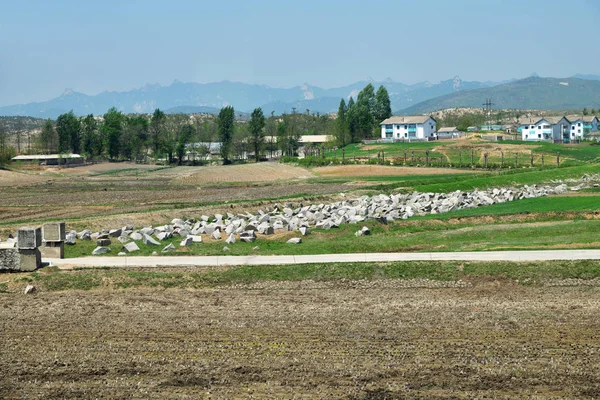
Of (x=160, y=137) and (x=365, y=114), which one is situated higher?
(x=365, y=114)

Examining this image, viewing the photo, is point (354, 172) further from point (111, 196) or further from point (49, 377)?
point (49, 377)

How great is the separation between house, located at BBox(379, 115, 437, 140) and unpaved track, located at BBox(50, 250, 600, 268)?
132778mm

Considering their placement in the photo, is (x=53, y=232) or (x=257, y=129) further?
(x=257, y=129)

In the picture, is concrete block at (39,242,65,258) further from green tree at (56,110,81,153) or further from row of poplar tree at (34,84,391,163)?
green tree at (56,110,81,153)

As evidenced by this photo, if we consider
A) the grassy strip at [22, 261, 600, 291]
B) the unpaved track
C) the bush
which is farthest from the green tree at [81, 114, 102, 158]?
the grassy strip at [22, 261, 600, 291]

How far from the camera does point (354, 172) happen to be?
322 ft

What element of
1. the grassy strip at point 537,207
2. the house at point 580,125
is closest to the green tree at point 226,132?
the house at point 580,125

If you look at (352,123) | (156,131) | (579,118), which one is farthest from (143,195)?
(579,118)

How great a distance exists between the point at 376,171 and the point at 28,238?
7065 cm

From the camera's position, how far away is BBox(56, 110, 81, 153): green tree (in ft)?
542

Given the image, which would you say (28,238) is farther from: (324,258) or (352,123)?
(352,123)

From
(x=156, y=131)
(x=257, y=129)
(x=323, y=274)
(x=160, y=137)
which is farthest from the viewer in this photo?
(x=156, y=131)

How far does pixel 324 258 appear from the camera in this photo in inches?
1227

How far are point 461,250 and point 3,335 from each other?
18.9 metres
